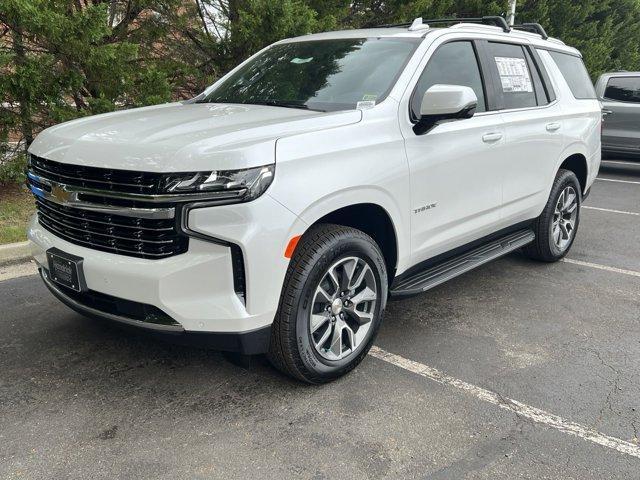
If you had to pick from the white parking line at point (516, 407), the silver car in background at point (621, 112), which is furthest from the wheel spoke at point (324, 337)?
the silver car in background at point (621, 112)

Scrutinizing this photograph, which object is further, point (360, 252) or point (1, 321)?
point (1, 321)

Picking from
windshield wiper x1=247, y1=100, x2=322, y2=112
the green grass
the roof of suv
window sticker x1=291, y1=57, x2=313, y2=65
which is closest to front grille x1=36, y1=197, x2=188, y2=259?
windshield wiper x1=247, y1=100, x2=322, y2=112

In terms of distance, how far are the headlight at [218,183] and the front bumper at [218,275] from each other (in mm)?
60

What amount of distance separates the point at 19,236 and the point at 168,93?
2.68m

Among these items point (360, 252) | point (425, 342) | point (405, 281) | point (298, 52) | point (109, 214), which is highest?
point (298, 52)

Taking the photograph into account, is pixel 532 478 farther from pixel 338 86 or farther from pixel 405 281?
pixel 338 86

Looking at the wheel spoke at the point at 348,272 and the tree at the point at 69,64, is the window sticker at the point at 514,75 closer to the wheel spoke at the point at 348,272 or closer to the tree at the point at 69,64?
the wheel spoke at the point at 348,272

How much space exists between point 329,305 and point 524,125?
2.36 m

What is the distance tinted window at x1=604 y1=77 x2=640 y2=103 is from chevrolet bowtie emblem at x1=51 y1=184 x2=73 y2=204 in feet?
35.4

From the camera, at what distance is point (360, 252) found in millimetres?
3219

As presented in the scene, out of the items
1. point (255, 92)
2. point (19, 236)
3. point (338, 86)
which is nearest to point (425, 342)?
point (338, 86)

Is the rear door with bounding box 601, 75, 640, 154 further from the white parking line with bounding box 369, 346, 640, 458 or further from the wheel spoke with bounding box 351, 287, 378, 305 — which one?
the wheel spoke with bounding box 351, 287, 378, 305

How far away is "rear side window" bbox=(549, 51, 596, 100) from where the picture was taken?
17.5 ft

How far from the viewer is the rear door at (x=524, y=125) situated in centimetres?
441
